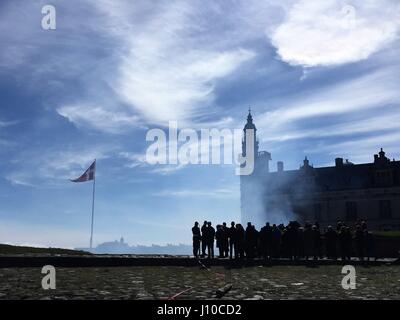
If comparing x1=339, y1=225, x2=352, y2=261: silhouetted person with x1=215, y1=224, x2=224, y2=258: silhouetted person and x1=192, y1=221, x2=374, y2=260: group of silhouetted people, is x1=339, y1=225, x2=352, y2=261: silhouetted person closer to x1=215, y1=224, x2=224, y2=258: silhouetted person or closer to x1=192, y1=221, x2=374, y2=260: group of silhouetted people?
x1=192, y1=221, x2=374, y2=260: group of silhouetted people

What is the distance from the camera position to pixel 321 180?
7269 centimetres

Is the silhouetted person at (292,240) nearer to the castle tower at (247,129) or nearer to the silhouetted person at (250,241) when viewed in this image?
the silhouetted person at (250,241)

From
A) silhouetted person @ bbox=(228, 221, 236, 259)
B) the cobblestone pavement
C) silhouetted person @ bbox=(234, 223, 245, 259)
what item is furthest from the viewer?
silhouetted person @ bbox=(228, 221, 236, 259)

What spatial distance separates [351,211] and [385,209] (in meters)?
4.58

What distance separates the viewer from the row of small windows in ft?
212

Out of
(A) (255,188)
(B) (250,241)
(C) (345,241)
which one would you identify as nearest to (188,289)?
(B) (250,241)

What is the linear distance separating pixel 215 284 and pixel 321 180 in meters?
62.1

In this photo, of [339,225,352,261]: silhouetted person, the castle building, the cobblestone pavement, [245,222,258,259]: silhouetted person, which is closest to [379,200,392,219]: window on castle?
the castle building

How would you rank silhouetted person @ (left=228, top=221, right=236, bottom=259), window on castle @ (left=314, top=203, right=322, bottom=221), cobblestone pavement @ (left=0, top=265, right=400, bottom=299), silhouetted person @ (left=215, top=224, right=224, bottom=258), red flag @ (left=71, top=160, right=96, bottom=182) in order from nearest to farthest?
cobblestone pavement @ (left=0, top=265, right=400, bottom=299), silhouetted person @ (left=228, top=221, right=236, bottom=259), silhouetted person @ (left=215, top=224, right=224, bottom=258), red flag @ (left=71, top=160, right=96, bottom=182), window on castle @ (left=314, top=203, right=322, bottom=221)

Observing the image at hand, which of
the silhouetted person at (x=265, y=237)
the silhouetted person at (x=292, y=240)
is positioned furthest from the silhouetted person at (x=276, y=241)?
the silhouetted person at (x=292, y=240)

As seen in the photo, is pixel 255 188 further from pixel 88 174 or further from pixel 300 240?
pixel 300 240

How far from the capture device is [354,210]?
66938 mm

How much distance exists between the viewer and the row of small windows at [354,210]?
2539 inches
